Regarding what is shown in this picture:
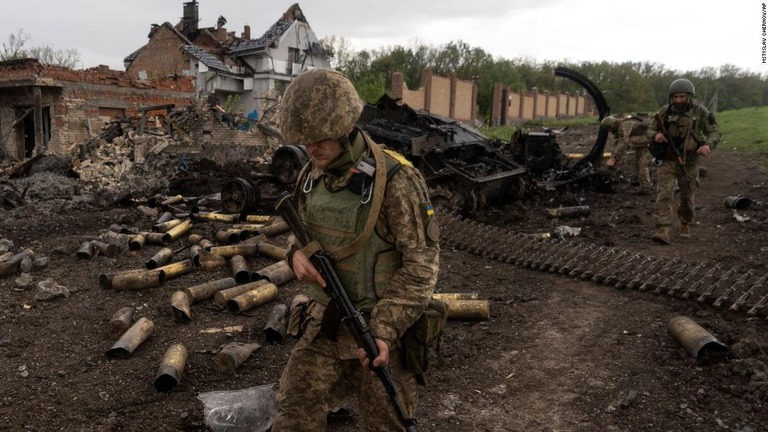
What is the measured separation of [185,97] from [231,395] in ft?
63.2

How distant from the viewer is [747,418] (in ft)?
11.6

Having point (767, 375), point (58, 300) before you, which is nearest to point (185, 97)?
point (58, 300)

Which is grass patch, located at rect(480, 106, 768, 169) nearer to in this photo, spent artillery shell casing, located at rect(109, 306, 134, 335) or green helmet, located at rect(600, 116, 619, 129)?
green helmet, located at rect(600, 116, 619, 129)

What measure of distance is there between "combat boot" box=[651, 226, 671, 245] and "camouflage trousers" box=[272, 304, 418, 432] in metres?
6.75

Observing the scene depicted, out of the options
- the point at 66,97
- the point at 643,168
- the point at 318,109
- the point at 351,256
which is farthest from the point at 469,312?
the point at 66,97

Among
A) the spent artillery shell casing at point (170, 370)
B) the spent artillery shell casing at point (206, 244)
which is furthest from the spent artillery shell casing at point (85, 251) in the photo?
the spent artillery shell casing at point (170, 370)

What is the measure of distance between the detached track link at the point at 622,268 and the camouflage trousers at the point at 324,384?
410cm

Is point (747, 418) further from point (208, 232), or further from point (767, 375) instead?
point (208, 232)

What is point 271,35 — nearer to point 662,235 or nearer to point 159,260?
point 159,260

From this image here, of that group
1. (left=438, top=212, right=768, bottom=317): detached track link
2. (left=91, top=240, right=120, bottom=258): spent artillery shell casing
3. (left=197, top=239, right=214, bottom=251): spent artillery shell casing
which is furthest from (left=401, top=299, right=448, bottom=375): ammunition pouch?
(left=91, top=240, right=120, bottom=258): spent artillery shell casing

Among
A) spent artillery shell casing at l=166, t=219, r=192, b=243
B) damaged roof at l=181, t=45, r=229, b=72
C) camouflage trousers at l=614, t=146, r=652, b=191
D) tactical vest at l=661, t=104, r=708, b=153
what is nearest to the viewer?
tactical vest at l=661, t=104, r=708, b=153

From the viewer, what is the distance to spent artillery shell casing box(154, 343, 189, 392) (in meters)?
3.98

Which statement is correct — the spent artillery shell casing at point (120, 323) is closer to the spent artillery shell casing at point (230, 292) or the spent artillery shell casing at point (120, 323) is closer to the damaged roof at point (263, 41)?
the spent artillery shell casing at point (230, 292)

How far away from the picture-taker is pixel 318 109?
224cm
